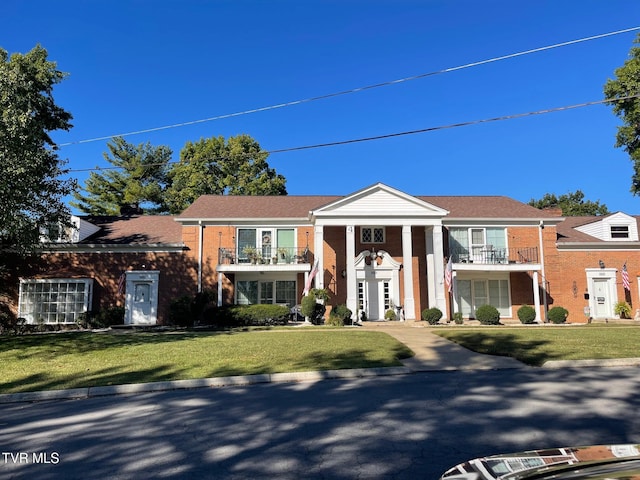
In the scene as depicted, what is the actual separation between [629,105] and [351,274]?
61.7 ft

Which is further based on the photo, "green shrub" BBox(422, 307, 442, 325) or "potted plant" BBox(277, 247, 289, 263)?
"potted plant" BBox(277, 247, 289, 263)

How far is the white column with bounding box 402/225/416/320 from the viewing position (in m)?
23.6

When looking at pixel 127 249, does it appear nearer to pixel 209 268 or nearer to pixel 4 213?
pixel 209 268

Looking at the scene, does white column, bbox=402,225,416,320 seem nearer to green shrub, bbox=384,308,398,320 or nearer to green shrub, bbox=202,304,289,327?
green shrub, bbox=384,308,398,320

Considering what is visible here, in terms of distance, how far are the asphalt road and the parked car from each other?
1947mm

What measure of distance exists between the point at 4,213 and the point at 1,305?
12.4 m

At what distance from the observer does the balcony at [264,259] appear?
24.3m

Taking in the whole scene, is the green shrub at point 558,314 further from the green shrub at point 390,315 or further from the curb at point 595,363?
the curb at point 595,363

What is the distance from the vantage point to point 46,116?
72.7 feet

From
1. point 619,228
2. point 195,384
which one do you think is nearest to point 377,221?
point 619,228

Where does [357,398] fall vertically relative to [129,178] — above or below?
below

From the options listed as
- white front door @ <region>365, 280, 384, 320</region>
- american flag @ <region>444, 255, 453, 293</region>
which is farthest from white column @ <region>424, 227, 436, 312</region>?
white front door @ <region>365, 280, 384, 320</region>

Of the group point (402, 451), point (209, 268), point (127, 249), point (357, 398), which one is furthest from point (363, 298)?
point (402, 451)

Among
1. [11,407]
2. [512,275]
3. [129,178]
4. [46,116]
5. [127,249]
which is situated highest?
[129,178]
